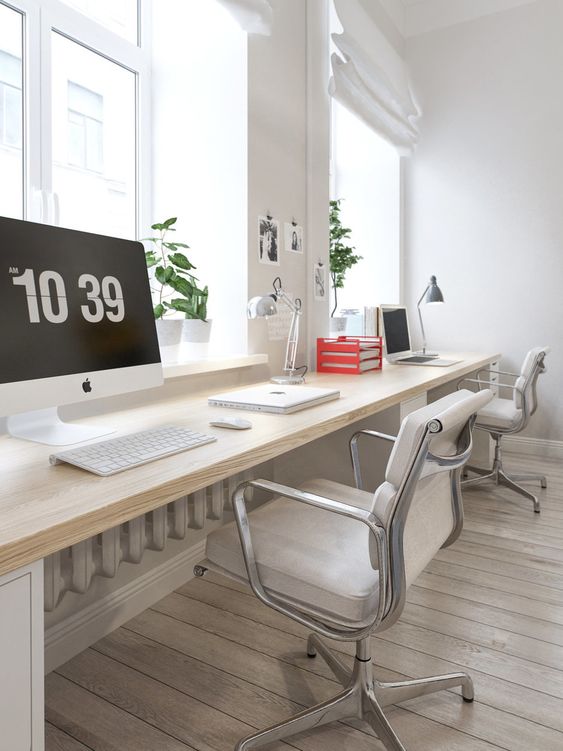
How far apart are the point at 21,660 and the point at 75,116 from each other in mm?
1877

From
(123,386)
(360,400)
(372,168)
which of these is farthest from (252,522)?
(372,168)

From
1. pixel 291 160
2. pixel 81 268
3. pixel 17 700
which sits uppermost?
pixel 291 160

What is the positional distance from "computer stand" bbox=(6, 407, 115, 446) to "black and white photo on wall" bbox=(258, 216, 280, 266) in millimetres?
1228

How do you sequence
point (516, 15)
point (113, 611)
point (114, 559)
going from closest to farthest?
point (114, 559) < point (113, 611) < point (516, 15)

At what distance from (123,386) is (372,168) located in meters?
3.43

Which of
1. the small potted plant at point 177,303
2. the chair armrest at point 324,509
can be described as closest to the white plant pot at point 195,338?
the small potted plant at point 177,303

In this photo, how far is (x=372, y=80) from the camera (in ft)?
11.3

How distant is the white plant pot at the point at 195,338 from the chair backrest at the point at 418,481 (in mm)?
1095

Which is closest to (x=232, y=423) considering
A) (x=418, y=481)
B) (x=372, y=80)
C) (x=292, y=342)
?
(x=418, y=481)

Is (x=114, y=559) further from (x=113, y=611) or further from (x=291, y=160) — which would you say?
(x=291, y=160)

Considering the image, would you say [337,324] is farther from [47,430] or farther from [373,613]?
[373,613]

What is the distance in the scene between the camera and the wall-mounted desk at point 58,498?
0.77 metres

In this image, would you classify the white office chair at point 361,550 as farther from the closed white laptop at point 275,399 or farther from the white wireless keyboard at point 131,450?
the closed white laptop at point 275,399

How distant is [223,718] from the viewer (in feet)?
4.71
